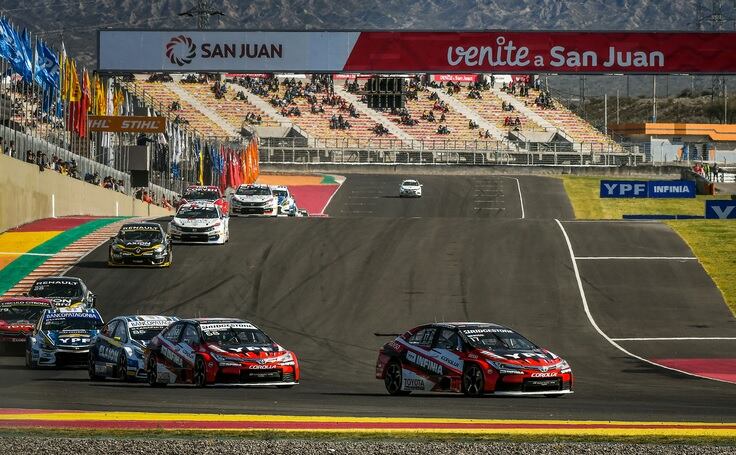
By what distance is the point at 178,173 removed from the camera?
243 feet

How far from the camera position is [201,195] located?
182 feet

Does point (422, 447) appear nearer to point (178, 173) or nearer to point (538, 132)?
point (178, 173)

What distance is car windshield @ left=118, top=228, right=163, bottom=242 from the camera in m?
41.4

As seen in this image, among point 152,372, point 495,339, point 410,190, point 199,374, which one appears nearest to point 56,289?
point 152,372

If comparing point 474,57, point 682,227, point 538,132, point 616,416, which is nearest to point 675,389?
point 616,416

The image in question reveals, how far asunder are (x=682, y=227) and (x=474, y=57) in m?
17.5

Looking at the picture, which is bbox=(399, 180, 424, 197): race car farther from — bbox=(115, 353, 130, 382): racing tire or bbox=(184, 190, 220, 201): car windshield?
bbox=(115, 353, 130, 382): racing tire

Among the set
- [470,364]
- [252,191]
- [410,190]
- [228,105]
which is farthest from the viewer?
[228,105]

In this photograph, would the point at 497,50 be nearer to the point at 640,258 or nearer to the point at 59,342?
the point at 640,258

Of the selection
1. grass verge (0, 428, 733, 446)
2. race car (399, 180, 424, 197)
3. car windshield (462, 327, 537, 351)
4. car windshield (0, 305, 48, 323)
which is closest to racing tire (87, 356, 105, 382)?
car windshield (0, 305, 48, 323)

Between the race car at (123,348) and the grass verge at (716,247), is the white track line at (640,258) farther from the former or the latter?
the race car at (123,348)

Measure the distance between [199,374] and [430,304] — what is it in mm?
15229

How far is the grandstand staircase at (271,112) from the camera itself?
368 feet

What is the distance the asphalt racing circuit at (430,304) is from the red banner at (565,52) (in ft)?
47.9
